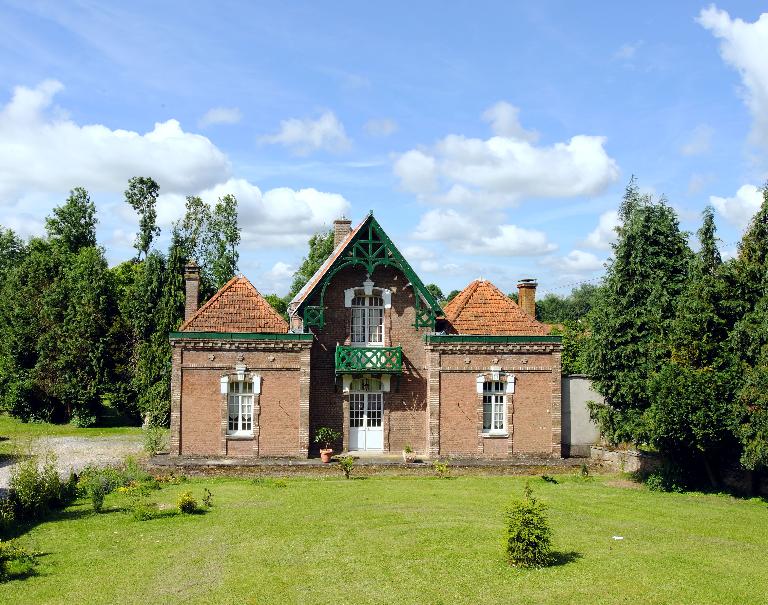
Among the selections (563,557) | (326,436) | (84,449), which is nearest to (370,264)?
(326,436)

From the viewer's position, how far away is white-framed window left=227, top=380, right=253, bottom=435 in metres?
26.2

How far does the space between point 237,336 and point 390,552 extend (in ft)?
42.2

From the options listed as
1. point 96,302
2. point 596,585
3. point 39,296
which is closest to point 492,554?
point 596,585

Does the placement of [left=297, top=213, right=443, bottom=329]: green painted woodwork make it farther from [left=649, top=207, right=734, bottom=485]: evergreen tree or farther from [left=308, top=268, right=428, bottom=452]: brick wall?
[left=649, top=207, right=734, bottom=485]: evergreen tree

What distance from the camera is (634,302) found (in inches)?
984

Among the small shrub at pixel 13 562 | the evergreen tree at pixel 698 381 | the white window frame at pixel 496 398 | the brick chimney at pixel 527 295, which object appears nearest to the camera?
the small shrub at pixel 13 562

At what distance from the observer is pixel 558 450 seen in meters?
27.2

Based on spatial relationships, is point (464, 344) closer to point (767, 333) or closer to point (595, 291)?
point (595, 291)

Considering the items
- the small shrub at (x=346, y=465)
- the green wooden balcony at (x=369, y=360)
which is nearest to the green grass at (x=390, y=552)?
the small shrub at (x=346, y=465)

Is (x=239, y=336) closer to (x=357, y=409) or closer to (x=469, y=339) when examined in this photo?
(x=357, y=409)

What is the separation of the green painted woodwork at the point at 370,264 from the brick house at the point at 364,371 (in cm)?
4

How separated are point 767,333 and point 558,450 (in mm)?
9547

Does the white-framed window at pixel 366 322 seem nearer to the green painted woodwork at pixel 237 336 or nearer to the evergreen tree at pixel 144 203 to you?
the green painted woodwork at pixel 237 336

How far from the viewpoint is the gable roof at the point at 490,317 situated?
1090 inches
